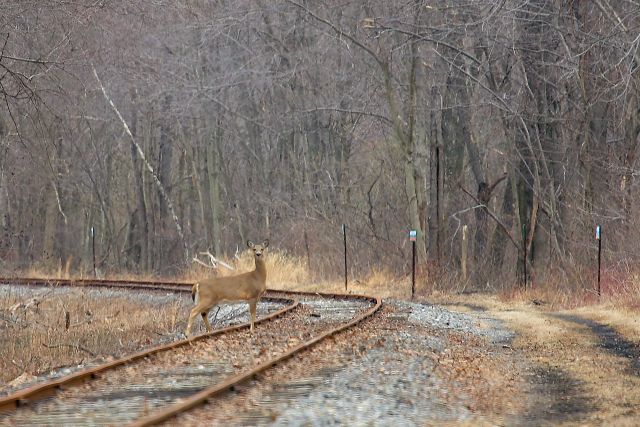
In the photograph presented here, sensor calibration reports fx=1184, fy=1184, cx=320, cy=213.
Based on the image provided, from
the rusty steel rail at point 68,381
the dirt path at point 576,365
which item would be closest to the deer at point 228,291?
the rusty steel rail at point 68,381

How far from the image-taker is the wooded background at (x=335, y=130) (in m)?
29.5

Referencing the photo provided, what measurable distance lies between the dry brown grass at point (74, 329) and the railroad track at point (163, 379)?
56.5 inches

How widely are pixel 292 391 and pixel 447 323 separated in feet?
30.9

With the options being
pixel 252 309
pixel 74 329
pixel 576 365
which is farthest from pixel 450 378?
pixel 74 329

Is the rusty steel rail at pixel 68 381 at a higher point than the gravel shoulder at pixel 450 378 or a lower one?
higher

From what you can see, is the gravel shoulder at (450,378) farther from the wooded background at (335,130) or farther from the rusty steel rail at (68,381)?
the wooded background at (335,130)

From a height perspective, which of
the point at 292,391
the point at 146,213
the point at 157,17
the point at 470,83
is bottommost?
the point at 292,391

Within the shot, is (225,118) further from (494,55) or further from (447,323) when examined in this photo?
(447,323)

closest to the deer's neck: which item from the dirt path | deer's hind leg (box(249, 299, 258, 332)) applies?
deer's hind leg (box(249, 299, 258, 332))

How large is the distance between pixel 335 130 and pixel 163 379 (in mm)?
33948

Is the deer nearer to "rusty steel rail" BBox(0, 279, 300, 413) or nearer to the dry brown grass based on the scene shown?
"rusty steel rail" BBox(0, 279, 300, 413)

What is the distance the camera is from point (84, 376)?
36.2ft

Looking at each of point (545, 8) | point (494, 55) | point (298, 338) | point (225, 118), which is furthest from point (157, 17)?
point (298, 338)

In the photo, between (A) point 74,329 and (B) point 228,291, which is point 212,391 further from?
(A) point 74,329
